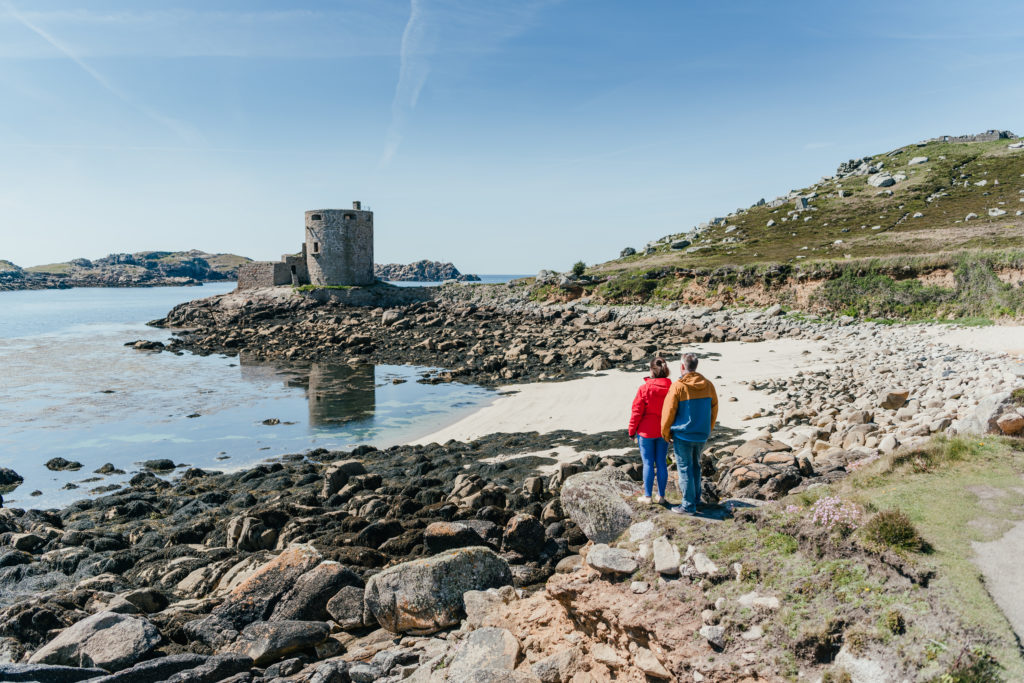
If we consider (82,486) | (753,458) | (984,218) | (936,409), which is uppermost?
(984,218)

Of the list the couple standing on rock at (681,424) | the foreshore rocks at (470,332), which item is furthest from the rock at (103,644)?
the foreshore rocks at (470,332)

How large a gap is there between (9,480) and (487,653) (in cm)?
1735

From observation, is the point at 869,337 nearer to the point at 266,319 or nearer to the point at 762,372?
the point at 762,372

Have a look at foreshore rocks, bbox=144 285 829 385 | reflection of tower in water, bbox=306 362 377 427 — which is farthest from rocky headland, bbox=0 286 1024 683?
foreshore rocks, bbox=144 285 829 385

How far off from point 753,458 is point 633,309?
33.0 metres

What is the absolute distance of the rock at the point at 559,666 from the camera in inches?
210

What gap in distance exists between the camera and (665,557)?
5668 millimetres

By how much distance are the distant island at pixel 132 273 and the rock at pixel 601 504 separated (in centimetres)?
14772

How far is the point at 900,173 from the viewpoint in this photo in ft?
225

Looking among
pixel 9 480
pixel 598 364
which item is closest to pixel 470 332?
pixel 598 364

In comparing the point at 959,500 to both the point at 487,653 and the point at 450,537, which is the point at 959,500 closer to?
the point at 487,653

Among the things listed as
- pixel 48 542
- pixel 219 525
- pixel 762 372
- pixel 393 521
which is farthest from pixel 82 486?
pixel 762 372

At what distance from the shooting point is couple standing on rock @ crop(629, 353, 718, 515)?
661cm

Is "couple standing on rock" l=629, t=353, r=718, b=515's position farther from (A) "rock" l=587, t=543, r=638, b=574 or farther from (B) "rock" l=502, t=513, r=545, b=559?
(B) "rock" l=502, t=513, r=545, b=559
